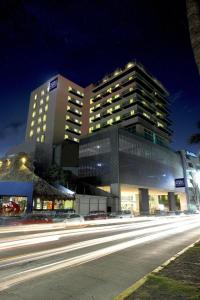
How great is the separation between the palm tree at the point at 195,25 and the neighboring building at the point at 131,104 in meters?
79.0

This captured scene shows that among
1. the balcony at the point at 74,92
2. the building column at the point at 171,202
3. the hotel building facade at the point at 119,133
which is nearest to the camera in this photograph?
the hotel building facade at the point at 119,133

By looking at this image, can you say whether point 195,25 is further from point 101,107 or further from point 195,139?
point 101,107

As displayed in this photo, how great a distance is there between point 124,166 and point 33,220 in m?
34.0

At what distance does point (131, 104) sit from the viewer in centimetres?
9044

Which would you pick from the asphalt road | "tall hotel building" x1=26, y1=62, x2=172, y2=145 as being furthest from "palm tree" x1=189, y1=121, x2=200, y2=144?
"tall hotel building" x1=26, y1=62, x2=172, y2=145

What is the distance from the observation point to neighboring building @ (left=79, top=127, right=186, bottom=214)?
2239 inches

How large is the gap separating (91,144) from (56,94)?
138 ft

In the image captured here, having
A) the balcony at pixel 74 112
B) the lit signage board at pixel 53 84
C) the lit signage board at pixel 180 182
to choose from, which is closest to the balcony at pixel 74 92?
the lit signage board at pixel 53 84

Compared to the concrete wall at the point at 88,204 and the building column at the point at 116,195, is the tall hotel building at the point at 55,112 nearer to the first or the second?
the building column at the point at 116,195

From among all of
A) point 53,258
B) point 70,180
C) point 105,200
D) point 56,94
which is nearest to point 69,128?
point 56,94

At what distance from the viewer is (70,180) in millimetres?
60156

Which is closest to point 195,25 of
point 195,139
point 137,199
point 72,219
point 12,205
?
point 195,139

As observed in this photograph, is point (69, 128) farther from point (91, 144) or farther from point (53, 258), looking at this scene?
point (53, 258)

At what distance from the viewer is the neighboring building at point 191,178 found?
8438 centimetres
